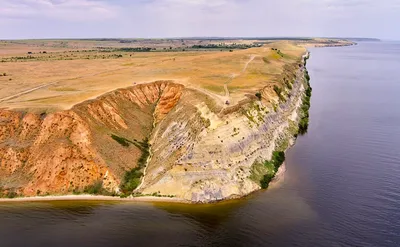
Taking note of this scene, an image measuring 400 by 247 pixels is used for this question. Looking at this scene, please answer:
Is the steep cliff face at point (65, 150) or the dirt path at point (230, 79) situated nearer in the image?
the steep cliff face at point (65, 150)

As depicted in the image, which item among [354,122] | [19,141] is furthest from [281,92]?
[19,141]

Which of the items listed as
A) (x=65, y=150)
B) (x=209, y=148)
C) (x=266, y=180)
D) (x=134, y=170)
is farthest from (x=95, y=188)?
(x=266, y=180)

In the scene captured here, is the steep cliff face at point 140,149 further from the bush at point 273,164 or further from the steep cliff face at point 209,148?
the bush at point 273,164

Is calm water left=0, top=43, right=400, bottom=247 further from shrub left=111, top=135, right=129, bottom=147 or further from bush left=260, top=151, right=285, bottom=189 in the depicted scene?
shrub left=111, top=135, right=129, bottom=147

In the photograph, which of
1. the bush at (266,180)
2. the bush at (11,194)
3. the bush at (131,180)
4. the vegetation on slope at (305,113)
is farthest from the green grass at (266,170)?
the bush at (11,194)

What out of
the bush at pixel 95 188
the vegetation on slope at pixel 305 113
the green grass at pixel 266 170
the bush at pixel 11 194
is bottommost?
the bush at pixel 11 194

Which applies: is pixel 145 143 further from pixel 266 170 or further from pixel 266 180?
pixel 266 180

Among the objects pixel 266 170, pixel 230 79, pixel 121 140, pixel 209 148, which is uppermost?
pixel 230 79
